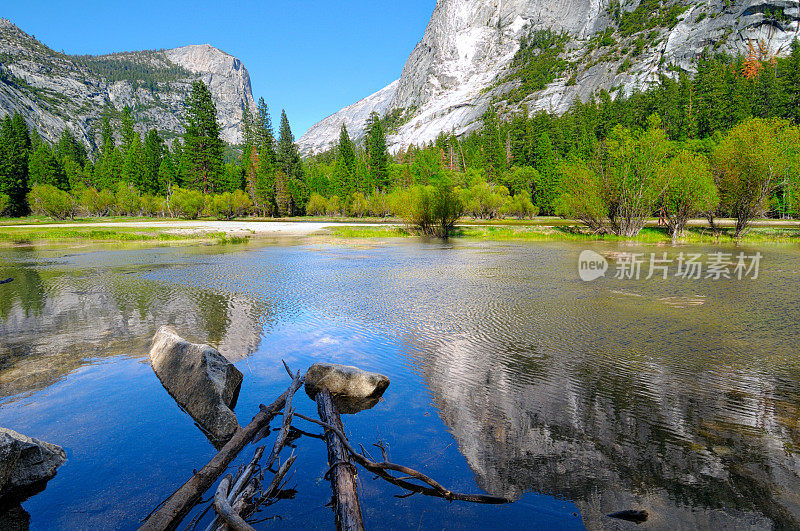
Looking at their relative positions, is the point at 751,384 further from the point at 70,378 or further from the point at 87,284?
the point at 87,284

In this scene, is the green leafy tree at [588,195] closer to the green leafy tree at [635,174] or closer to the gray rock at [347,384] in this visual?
the green leafy tree at [635,174]

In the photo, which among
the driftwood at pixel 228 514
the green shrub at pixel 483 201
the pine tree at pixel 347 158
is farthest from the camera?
the pine tree at pixel 347 158

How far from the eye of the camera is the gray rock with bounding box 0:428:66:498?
4.19m

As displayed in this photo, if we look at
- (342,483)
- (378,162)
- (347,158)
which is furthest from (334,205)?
(342,483)

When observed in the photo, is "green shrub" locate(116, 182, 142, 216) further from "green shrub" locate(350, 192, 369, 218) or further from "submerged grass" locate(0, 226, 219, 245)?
"green shrub" locate(350, 192, 369, 218)

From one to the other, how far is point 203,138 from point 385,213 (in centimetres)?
4052

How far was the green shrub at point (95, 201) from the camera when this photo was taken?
7306 centimetres

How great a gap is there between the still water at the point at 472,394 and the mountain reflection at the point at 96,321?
80 millimetres

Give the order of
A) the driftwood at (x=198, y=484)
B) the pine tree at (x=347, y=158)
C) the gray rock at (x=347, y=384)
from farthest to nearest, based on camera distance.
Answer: the pine tree at (x=347, y=158), the gray rock at (x=347, y=384), the driftwood at (x=198, y=484)

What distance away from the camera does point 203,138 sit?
272 ft

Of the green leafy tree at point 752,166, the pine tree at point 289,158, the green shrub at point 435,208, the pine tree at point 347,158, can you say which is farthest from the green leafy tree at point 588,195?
the pine tree at point 289,158

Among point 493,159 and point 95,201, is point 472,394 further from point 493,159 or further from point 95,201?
point 493,159

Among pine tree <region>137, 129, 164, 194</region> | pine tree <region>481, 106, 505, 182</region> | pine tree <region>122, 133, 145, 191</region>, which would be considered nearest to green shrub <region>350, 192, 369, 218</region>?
pine tree <region>481, 106, 505, 182</region>

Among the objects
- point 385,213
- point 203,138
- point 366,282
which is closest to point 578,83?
point 385,213
